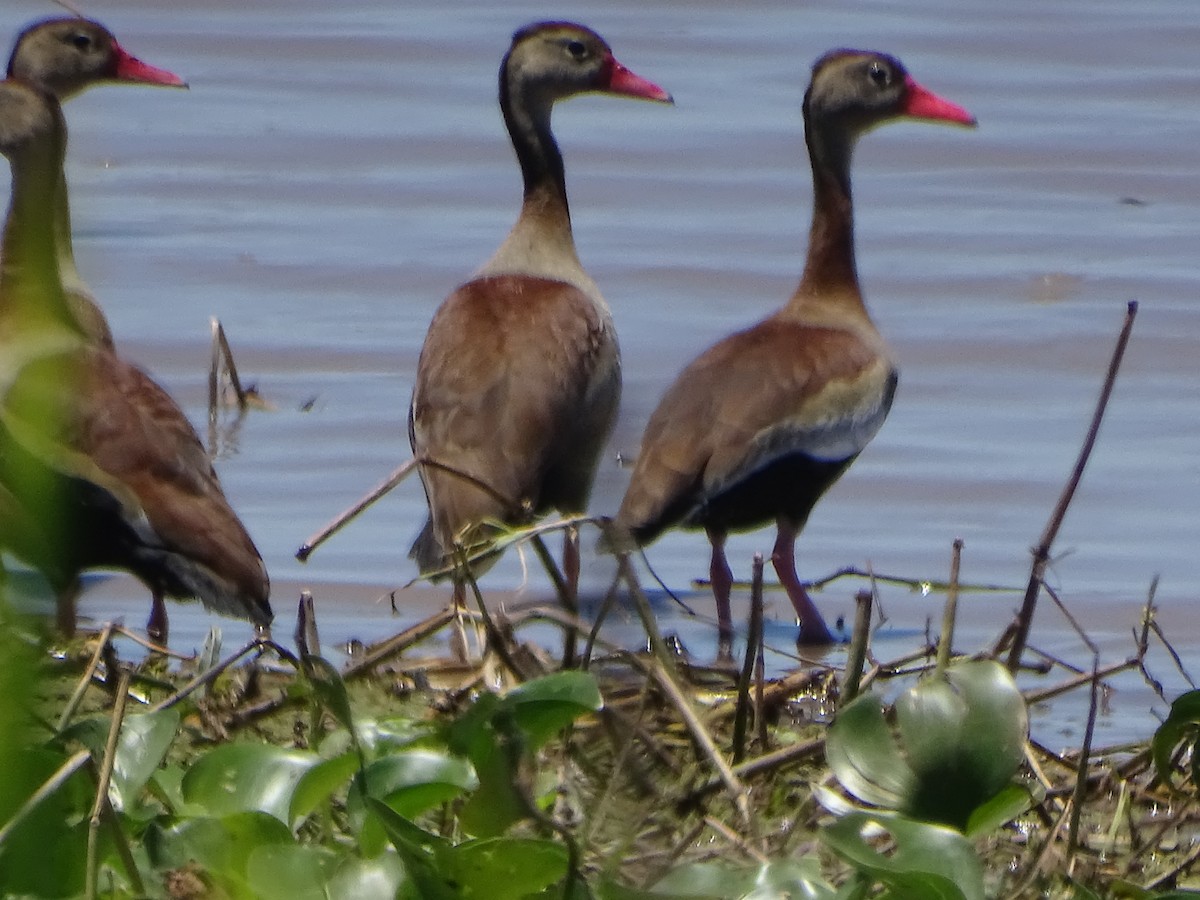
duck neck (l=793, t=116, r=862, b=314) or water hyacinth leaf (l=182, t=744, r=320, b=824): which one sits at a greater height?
water hyacinth leaf (l=182, t=744, r=320, b=824)

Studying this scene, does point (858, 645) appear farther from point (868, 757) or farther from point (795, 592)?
point (795, 592)

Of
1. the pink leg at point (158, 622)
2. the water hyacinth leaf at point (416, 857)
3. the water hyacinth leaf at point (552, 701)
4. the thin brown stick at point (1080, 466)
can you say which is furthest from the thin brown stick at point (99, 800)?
the pink leg at point (158, 622)

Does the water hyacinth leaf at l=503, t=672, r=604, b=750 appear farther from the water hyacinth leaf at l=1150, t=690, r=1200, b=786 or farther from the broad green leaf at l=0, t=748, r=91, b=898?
the water hyacinth leaf at l=1150, t=690, r=1200, b=786

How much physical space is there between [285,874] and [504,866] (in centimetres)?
26

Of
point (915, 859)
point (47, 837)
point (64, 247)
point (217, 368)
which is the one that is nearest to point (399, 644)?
point (915, 859)

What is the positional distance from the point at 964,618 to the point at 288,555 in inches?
68.1

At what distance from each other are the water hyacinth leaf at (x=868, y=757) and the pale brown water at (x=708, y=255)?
742 mm

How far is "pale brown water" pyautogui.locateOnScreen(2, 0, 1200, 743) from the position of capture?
704cm

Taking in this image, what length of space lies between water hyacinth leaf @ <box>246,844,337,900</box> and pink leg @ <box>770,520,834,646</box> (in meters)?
3.35

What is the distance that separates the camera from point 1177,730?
3.65 metres

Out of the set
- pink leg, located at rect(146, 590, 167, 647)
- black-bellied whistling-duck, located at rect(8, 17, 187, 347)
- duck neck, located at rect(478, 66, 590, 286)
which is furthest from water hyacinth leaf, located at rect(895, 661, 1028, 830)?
black-bellied whistling-duck, located at rect(8, 17, 187, 347)

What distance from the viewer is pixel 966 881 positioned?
120 inches

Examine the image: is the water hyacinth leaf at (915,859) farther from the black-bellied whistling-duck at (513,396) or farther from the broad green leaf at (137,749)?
the black-bellied whistling-duck at (513,396)

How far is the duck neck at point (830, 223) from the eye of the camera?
288 inches
